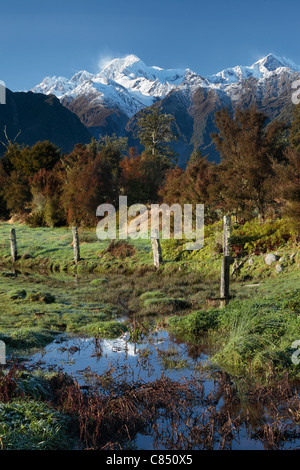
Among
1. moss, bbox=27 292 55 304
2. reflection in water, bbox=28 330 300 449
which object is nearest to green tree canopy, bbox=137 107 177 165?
moss, bbox=27 292 55 304

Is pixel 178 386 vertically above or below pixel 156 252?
below

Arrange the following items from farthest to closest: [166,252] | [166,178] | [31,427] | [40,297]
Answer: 1. [166,178]
2. [166,252]
3. [40,297]
4. [31,427]

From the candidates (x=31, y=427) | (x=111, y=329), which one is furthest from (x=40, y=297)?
(x=31, y=427)

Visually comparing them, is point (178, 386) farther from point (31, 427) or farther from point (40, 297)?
point (40, 297)

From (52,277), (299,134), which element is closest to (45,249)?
(52,277)

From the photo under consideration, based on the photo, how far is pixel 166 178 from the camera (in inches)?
1293

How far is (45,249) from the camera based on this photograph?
2389 centimetres

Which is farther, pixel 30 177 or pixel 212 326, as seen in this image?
pixel 30 177

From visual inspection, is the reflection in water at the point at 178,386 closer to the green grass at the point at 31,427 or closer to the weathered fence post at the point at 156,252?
the green grass at the point at 31,427

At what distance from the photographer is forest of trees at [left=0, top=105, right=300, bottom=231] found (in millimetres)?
18297

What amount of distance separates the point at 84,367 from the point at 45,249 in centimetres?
1709

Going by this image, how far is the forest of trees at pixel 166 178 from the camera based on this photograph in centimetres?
1830

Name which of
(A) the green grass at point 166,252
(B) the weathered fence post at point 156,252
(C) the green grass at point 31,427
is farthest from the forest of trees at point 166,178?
(C) the green grass at point 31,427
